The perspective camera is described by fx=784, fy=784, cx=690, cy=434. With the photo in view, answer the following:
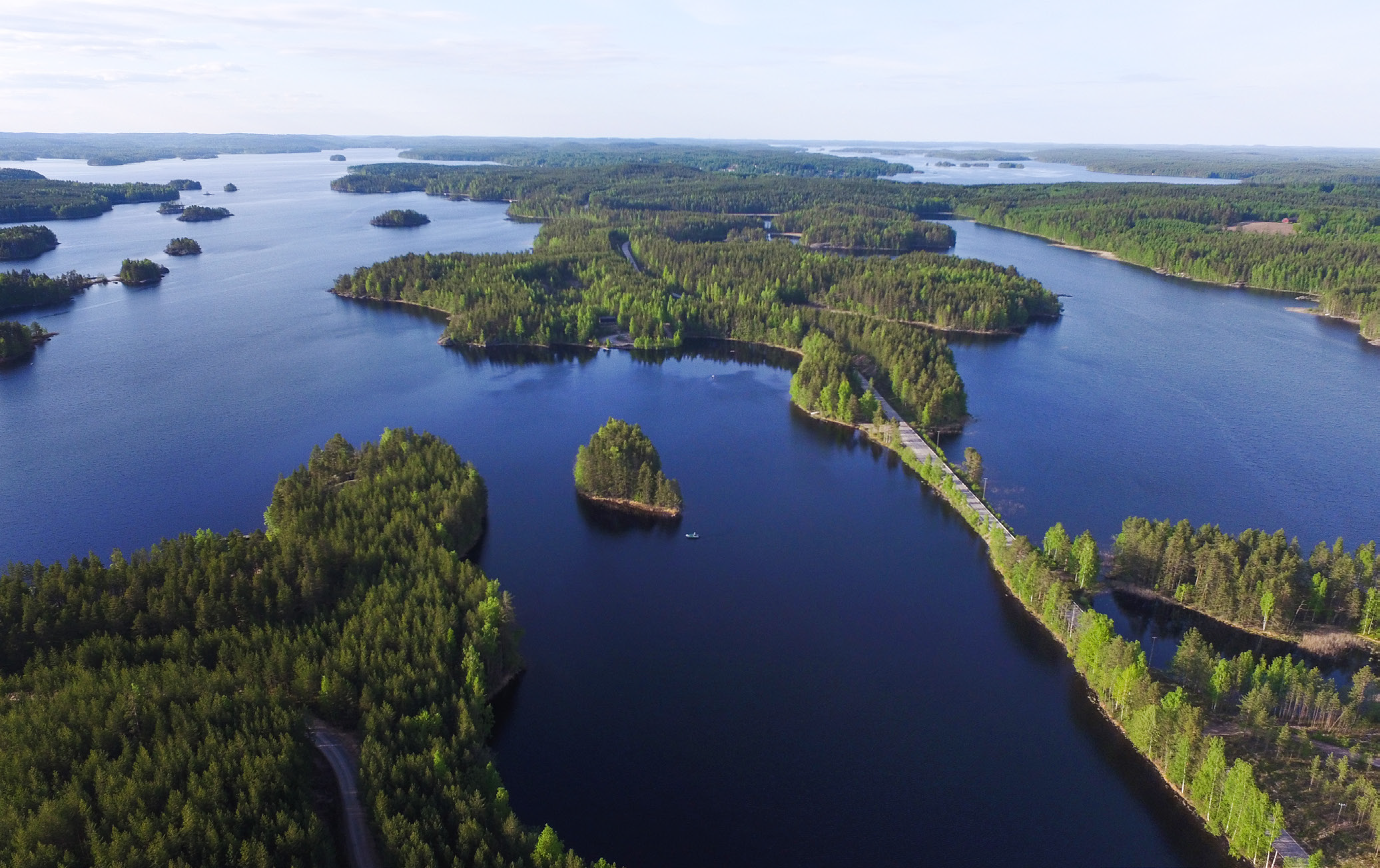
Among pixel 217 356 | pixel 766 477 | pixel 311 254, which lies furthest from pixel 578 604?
pixel 311 254

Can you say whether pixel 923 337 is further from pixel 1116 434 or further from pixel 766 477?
pixel 766 477

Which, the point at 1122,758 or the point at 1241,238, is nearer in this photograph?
the point at 1122,758

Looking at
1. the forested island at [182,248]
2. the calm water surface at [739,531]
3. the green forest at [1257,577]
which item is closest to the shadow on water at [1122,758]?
the calm water surface at [739,531]

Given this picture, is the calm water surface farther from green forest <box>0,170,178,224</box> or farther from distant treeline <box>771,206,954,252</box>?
green forest <box>0,170,178,224</box>

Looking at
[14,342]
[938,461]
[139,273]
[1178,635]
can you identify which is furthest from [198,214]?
[1178,635]

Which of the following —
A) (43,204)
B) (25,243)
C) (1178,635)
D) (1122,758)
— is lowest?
(1122,758)

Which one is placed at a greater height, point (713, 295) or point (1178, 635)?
point (713, 295)

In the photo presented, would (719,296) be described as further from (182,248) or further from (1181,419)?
(182,248)
